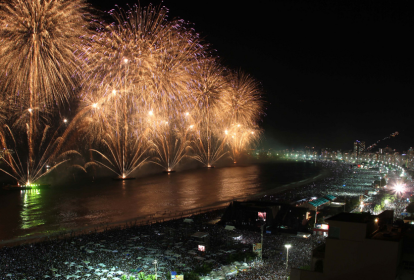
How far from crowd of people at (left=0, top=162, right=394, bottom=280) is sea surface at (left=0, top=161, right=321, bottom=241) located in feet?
10.0

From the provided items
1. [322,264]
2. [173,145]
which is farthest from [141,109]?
[322,264]

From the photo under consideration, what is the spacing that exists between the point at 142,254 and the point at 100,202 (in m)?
11.4

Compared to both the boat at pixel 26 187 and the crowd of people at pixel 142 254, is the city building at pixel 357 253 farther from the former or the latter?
the boat at pixel 26 187

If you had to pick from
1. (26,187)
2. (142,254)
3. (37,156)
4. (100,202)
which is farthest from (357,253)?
(37,156)

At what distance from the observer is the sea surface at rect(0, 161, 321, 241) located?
1508 cm

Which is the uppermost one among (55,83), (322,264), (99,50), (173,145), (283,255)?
(99,50)

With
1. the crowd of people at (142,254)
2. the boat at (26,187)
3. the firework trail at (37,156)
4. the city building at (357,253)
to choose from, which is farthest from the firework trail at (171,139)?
the city building at (357,253)

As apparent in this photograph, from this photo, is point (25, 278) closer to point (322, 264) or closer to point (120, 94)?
point (322, 264)

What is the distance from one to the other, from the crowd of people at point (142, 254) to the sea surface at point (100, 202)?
10.0ft

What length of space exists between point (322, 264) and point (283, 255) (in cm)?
316

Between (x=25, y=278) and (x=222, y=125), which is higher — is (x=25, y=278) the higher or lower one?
the lower one

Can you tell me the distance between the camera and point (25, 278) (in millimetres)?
8211

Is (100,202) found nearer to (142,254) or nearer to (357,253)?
(142,254)

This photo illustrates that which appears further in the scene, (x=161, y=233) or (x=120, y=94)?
(x=120, y=94)
